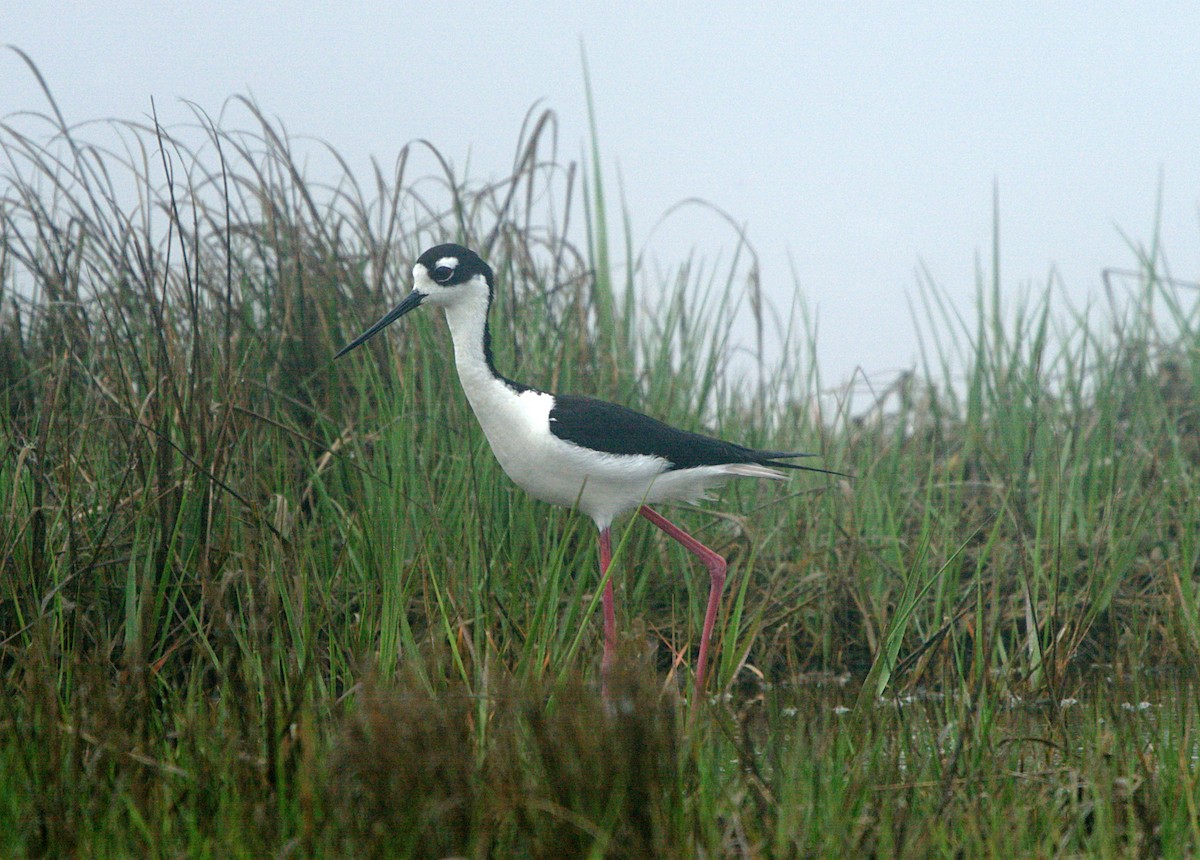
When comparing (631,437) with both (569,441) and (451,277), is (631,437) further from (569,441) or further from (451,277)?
(451,277)

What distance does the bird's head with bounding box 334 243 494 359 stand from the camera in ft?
14.2

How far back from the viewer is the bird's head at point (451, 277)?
432 cm

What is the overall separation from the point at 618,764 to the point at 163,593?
1.82 m

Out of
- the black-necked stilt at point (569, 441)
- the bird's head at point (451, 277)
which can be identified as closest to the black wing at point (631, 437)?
the black-necked stilt at point (569, 441)

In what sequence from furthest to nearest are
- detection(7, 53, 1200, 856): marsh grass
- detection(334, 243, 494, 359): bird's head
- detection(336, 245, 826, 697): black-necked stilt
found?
1. detection(334, 243, 494, 359): bird's head
2. detection(336, 245, 826, 697): black-necked stilt
3. detection(7, 53, 1200, 856): marsh grass

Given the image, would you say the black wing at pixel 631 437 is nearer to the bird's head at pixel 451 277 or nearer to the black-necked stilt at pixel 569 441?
the black-necked stilt at pixel 569 441

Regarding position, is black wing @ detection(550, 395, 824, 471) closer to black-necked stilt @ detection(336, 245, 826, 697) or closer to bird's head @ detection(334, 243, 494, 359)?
black-necked stilt @ detection(336, 245, 826, 697)

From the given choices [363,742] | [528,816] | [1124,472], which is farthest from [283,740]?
[1124,472]

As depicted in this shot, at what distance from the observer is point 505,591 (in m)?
4.25

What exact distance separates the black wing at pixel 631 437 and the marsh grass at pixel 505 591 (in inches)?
17.0

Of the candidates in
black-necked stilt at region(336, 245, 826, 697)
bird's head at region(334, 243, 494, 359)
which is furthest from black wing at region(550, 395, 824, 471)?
bird's head at region(334, 243, 494, 359)

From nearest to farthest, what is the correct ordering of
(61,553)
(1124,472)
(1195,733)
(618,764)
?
(618,764), (1195,733), (61,553), (1124,472)

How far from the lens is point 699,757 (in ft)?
9.05

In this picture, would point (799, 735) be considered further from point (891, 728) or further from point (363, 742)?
point (891, 728)
